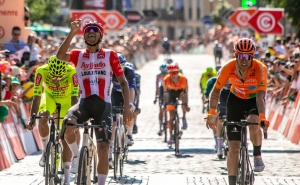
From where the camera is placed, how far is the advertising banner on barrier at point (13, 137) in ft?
52.1

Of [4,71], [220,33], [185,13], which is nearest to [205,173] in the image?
[4,71]

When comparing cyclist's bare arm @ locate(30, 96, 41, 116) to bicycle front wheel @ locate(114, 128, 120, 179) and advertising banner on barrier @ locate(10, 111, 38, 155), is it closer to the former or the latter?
bicycle front wheel @ locate(114, 128, 120, 179)

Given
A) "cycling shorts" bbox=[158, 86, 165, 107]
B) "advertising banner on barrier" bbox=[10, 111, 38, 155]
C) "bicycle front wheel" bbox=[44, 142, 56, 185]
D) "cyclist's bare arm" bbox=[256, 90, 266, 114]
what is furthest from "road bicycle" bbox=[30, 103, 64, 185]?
"cycling shorts" bbox=[158, 86, 165, 107]

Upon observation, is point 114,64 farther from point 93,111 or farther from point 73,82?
point 73,82

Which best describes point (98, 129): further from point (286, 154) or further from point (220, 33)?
point (220, 33)

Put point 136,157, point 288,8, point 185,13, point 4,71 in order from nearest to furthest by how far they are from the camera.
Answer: point 4,71, point 136,157, point 288,8, point 185,13

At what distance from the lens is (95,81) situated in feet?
34.7

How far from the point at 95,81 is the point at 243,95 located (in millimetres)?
1691

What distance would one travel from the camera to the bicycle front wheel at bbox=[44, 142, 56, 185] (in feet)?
36.3

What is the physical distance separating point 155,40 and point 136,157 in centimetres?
5837

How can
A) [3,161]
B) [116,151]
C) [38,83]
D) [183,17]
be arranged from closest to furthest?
[38,83]
[116,151]
[3,161]
[183,17]

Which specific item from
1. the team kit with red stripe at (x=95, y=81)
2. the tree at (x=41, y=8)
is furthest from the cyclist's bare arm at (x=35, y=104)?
the tree at (x=41, y=8)

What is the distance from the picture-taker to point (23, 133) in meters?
17.2

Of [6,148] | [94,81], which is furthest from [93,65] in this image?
[6,148]
